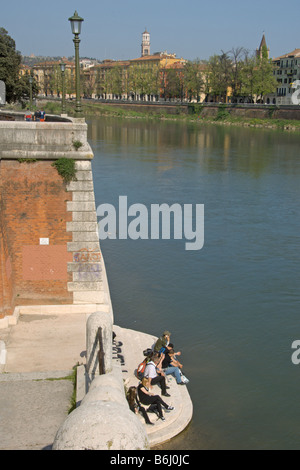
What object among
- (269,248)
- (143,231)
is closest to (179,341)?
(269,248)

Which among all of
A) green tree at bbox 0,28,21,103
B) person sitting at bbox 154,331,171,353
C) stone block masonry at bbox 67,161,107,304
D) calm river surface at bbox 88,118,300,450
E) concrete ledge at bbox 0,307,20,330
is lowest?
calm river surface at bbox 88,118,300,450

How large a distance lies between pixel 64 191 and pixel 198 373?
5.08 metres

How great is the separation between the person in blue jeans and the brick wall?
2828mm

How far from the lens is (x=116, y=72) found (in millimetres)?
124875

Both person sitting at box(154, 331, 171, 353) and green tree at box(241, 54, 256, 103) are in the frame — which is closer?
person sitting at box(154, 331, 171, 353)

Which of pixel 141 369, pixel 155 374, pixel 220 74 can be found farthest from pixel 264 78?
pixel 155 374

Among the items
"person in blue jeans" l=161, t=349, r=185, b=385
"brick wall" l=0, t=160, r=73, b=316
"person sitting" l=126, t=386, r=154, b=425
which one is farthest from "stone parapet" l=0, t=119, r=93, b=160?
"person sitting" l=126, t=386, r=154, b=425

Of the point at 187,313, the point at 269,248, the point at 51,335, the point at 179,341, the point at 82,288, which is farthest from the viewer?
the point at 269,248

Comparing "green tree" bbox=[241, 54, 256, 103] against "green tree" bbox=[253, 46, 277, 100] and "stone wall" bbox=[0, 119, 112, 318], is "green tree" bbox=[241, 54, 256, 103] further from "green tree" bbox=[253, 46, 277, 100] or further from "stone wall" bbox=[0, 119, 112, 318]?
"stone wall" bbox=[0, 119, 112, 318]

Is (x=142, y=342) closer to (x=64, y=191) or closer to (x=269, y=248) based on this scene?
(x=64, y=191)

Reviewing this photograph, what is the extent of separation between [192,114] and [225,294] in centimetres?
7794

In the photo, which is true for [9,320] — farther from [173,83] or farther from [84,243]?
[173,83]

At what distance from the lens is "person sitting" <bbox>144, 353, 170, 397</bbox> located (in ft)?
31.1
